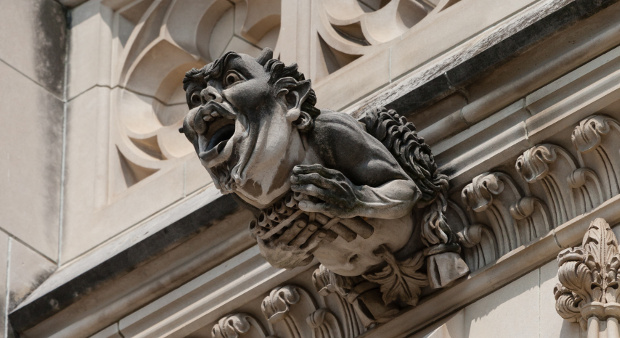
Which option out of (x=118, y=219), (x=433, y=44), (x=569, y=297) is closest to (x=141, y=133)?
(x=118, y=219)

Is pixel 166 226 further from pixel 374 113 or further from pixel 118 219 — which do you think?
pixel 374 113

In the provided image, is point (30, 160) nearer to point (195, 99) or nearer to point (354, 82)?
point (354, 82)

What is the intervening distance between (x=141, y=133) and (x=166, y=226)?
905mm

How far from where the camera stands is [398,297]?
7.06 m

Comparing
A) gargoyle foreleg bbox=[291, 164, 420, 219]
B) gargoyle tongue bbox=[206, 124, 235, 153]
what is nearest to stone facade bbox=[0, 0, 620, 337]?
gargoyle foreleg bbox=[291, 164, 420, 219]

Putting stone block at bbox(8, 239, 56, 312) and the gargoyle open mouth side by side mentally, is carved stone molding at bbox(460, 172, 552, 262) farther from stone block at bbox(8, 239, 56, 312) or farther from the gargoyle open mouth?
stone block at bbox(8, 239, 56, 312)

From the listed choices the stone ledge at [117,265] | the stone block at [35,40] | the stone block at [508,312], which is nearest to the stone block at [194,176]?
the stone ledge at [117,265]

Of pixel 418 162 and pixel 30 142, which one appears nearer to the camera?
pixel 418 162

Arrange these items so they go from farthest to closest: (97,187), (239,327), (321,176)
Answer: (97,187)
(239,327)
(321,176)

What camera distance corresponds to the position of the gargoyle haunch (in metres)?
6.60

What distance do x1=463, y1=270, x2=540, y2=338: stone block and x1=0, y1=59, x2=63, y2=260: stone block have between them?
6.93 ft

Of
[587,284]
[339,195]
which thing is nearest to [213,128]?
[339,195]

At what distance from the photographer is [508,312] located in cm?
674

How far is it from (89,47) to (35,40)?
21 cm
